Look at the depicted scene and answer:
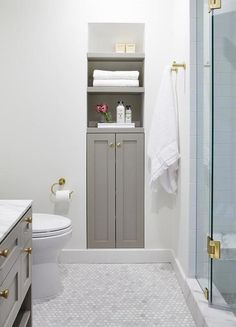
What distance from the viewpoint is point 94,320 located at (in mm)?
2383

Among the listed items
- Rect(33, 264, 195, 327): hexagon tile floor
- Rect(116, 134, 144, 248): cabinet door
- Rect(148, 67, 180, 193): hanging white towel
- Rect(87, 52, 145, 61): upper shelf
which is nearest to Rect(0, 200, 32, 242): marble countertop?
Rect(33, 264, 195, 327): hexagon tile floor

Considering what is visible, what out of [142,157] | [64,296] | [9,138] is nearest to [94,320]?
[64,296]

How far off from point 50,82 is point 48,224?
1244 millimetres

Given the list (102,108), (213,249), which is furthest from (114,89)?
(213,249)

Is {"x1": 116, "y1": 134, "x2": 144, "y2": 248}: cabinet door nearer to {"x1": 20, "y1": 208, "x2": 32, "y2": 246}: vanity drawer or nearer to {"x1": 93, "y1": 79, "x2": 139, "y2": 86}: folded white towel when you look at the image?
{"x1": 93, "y1": 79, "x2": 139, "y2": 86}: folded white towel

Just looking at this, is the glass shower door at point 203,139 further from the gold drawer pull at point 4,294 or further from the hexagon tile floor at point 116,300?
the gold drawer pull at point 4,294

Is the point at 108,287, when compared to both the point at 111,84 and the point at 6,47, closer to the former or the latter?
the point at 111,84

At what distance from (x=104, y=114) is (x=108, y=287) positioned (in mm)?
1416

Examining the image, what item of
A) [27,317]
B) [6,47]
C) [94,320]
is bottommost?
[94,320]

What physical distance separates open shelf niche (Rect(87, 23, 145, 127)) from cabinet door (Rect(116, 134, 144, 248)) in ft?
0.94

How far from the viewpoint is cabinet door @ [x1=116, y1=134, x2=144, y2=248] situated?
3412mm

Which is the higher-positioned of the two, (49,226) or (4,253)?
(4,253)

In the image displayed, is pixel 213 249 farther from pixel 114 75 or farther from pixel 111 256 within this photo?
pixel 114 75

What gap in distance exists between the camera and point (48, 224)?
2.72 meters
